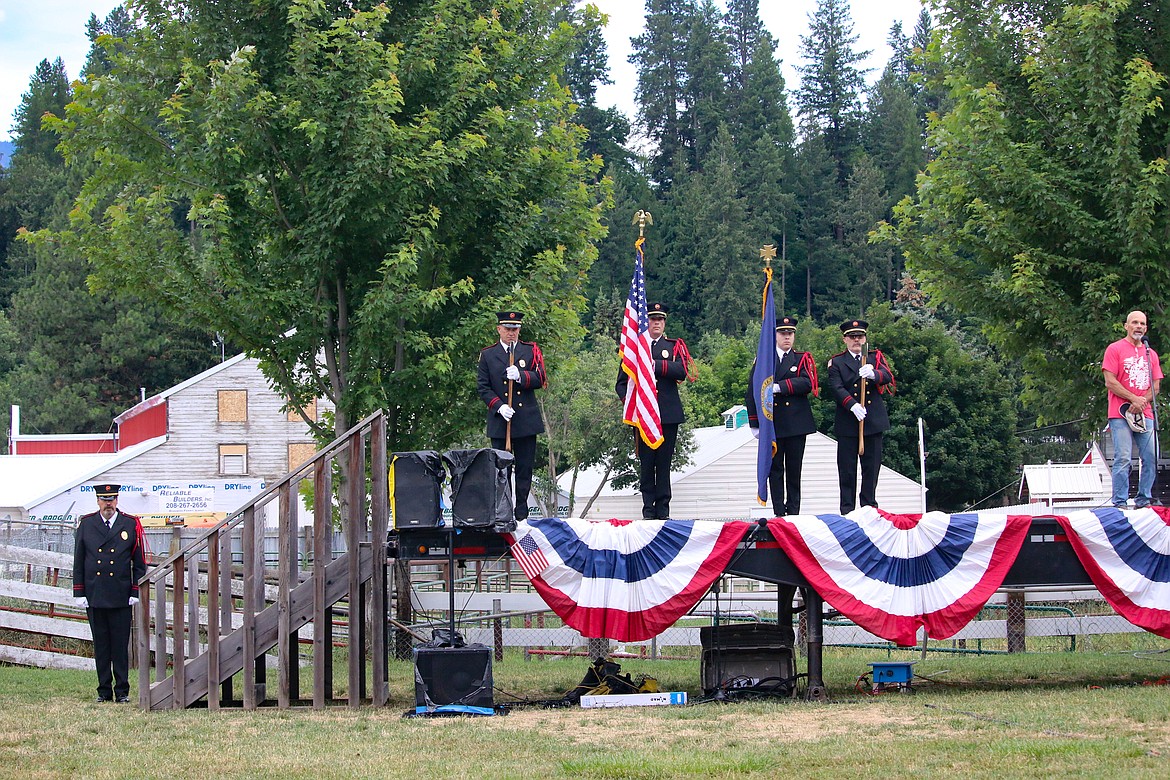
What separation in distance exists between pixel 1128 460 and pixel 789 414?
3.11 m

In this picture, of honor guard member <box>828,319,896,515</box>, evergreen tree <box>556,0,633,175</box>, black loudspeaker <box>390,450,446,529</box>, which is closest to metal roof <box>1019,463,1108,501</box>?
honor guard member <box>828,319,896,515</box>

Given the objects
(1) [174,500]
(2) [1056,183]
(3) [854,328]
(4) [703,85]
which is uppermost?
(4) [703,85]

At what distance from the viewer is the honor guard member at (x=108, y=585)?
39.6ft

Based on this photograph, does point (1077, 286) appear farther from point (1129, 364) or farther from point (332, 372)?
point (332, 372)

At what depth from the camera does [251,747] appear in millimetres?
8844

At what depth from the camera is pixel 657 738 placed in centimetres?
891

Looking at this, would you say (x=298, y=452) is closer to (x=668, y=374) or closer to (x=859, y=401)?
(x=668, y=374)

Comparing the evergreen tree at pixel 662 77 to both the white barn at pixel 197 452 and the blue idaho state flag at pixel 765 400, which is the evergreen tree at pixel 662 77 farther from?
the blue idaho state flag at pixel 765 400

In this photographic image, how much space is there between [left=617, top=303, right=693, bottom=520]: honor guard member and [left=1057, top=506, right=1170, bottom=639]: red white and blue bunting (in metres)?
3.52

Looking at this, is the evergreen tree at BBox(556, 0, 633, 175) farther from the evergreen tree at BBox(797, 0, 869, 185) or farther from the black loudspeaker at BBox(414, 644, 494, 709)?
the black loudspeaker at BBox(414, 644, 494, 709)

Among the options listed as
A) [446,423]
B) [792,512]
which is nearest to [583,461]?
[446,423]

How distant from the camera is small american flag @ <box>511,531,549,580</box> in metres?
11.0

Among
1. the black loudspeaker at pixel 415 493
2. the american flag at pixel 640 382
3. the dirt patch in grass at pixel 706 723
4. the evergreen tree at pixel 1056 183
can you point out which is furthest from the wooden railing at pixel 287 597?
the evergreen tree at pixel 1056 183

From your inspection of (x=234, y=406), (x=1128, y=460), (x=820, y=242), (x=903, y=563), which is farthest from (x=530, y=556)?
(x=820, y=242)
